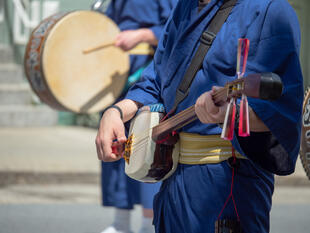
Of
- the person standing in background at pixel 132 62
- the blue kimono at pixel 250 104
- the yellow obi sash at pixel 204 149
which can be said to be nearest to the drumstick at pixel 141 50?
the person standing in background at pixel 132 62

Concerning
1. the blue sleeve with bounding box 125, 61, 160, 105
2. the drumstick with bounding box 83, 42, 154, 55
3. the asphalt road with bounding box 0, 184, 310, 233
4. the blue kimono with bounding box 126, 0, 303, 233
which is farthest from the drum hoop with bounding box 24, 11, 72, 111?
the blue kimono with bounding box 126, 0, 303, 233

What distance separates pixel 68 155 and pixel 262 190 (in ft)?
20.7

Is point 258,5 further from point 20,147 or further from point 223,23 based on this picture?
point 20,147

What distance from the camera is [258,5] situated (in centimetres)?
170

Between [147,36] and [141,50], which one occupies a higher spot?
[147,36]

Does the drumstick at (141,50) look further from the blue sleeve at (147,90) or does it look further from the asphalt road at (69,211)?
the blue sleeve at (147,90)

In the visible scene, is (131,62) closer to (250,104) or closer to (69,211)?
(69,211)

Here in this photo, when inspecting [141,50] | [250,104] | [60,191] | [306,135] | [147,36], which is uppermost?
[250,104]

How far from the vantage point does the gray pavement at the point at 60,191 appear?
4746mm

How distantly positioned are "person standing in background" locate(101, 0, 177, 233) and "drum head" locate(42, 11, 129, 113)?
0.08 m

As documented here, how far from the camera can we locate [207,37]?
177 cm

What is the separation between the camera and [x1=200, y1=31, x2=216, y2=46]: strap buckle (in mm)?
1761

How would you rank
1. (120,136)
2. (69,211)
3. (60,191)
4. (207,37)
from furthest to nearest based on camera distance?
(60,191)
(69,211)
(120,136)
(207,37)

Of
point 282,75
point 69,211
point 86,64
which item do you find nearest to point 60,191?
point 69,211
